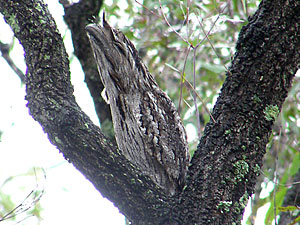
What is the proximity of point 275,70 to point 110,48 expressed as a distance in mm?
1070

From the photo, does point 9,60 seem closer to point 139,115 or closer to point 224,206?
point 139,115

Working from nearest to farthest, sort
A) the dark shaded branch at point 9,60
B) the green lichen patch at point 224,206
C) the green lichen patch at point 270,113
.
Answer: the green lichen patch at point 224,206, the green lichen patch at point 270,113, the dark shaded branch at point 9,60

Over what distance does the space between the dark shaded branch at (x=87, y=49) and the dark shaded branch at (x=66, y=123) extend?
105 centimetres

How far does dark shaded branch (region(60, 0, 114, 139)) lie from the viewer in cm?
296

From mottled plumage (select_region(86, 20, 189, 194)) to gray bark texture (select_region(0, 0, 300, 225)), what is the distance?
556 mm

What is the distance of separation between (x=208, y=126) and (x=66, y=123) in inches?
25.6

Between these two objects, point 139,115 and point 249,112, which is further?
point 139,115

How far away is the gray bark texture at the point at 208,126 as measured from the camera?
1744 millimetres

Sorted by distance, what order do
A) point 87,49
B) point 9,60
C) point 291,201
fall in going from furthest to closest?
point 291,201 → point 87,49 → point 9,60

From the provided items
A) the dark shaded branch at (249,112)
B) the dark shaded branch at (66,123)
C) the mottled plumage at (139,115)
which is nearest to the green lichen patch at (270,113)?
the dark shaded branch at (249,112)

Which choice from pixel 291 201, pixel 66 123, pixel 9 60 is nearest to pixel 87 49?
pixel 9 60

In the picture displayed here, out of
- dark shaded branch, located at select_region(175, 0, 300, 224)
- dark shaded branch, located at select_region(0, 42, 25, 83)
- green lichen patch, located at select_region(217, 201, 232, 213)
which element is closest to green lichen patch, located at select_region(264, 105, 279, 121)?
dark shaded branch, located at select_region(175, 0, 300, 224)

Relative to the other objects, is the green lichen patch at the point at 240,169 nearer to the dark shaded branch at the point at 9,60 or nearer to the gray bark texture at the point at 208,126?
the gray bark texture at the point at 208,126

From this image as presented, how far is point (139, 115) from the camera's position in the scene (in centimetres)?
242
